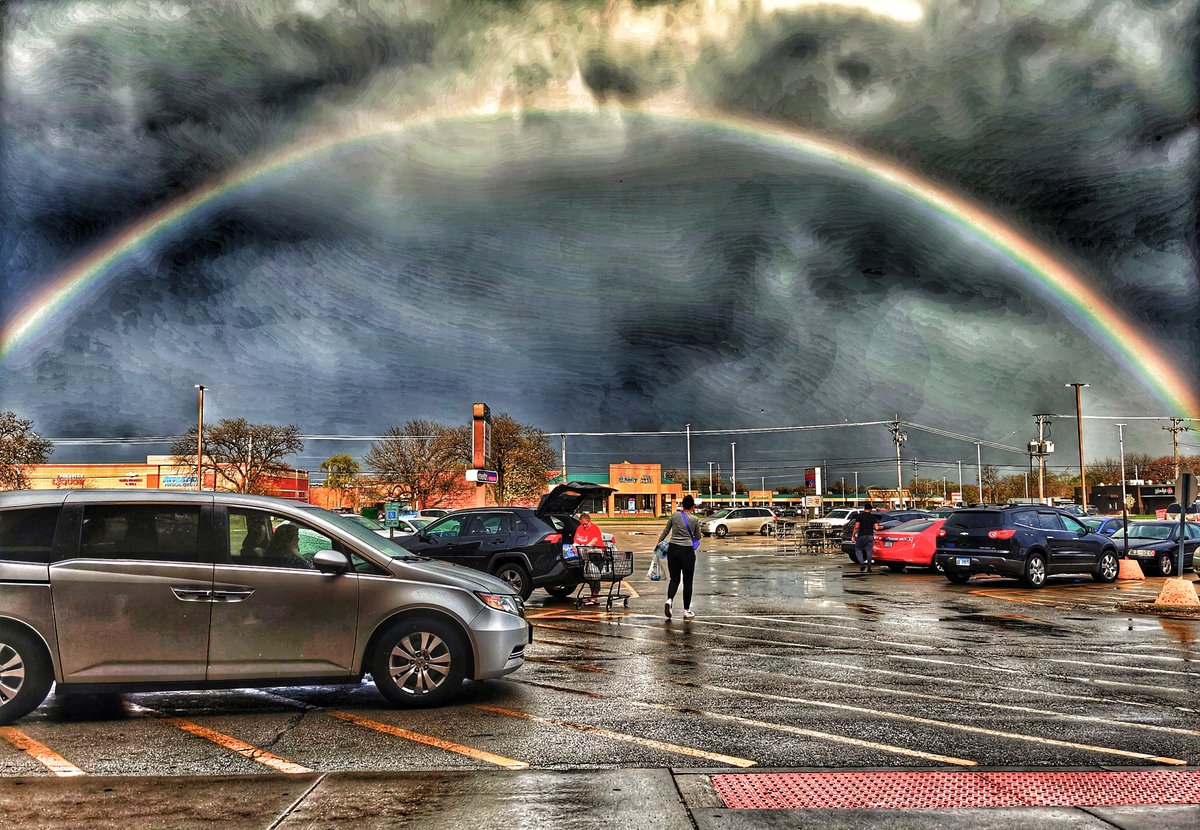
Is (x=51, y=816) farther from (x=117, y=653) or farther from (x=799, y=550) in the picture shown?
(x=799, y=550)

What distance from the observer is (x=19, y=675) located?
7.05 m

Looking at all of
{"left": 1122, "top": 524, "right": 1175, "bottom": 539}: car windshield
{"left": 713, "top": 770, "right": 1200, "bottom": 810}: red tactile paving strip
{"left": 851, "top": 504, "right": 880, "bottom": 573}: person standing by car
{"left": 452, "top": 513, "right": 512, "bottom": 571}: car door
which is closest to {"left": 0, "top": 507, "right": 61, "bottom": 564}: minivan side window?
{"left": 713, "top": 770, "right": 1200, "bottom": 810}: red tactile paving strip

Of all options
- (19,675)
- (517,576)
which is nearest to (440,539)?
(517,576)

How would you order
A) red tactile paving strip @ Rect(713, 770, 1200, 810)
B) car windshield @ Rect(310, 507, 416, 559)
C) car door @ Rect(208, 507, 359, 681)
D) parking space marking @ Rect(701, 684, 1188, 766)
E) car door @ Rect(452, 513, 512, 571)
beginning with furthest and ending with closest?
car door @ Rect(452, 513, 512, 571) → car windshield @ Rect(310, 507, 416, 559) → car door @ Rect(208, 507, 359, 681) → parking space marking @ Rect(701, 684, 1188, 766) → red tactile paving strip @ Rect(713, 770, 1200, 810)

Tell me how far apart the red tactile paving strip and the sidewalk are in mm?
12

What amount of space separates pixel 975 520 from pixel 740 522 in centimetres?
3643

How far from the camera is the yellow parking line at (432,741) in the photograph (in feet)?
19.9

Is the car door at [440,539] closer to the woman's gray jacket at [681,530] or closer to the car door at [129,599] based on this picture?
the woman's gray jacket at [681,530]

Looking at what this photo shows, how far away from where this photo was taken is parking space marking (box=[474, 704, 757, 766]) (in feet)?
20.2

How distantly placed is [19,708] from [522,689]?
13.0ft

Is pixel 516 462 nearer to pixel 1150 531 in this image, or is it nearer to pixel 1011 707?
pixel 1150 531

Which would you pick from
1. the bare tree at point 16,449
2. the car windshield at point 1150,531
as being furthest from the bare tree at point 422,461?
the car windshield at point 1150,531

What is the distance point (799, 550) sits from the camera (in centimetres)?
3981

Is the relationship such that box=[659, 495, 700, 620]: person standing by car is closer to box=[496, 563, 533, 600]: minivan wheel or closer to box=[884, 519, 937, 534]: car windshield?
box=[496, 563, 533, 600]: minivan wheel
